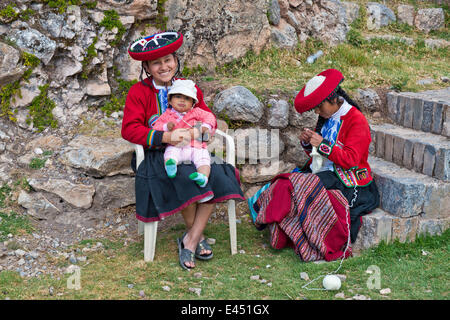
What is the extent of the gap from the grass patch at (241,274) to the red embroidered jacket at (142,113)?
87 cm

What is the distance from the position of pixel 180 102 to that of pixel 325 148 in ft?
3.58

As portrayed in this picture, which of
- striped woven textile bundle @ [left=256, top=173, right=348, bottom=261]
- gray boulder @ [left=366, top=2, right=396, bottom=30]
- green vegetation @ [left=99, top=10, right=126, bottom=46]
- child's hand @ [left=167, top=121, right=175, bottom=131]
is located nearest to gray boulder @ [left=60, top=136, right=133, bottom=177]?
child's hand @ [left=167, top=121, right=175, bottom=131]

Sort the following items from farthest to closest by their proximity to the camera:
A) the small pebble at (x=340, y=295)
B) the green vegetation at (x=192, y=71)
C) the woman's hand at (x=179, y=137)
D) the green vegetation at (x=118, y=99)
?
the green vegetation at (x=192, y=71) → the green vegetation at (x=118, y=99) → the woman's hand at (x=179, y=137) → the small pebble at (x=340, y=295)

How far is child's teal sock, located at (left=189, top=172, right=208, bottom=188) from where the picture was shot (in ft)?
11.6

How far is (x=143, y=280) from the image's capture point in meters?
3.45

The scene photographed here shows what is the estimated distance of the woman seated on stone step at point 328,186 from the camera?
3717 mm

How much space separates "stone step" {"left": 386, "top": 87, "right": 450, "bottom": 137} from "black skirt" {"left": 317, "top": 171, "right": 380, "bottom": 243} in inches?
38.5

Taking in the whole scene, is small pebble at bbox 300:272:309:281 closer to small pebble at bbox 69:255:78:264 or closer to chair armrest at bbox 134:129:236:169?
chair armrest at bbox 134:129:236:169

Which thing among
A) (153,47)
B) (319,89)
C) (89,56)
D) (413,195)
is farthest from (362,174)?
(89,56)

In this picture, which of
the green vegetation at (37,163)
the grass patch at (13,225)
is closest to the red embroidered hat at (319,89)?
the green vegetation at (37,163)

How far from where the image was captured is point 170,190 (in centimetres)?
367

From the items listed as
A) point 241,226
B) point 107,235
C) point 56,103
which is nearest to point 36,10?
point 56,103

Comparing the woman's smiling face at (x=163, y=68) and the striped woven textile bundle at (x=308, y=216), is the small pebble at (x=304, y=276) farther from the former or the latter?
the woman's smiling face at (x=163, y=68)

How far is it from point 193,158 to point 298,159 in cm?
148
